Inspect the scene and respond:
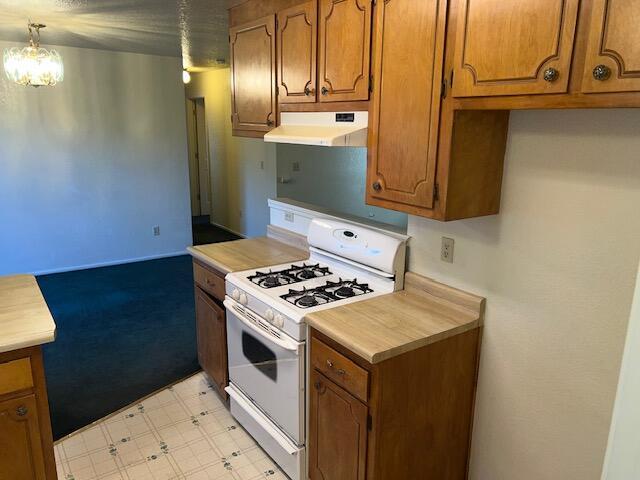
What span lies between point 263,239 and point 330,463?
1701 mm

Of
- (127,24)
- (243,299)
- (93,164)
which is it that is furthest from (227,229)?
(243,299)

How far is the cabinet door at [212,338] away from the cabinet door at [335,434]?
2.88 ft

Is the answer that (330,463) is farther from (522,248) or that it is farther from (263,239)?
(263,239)

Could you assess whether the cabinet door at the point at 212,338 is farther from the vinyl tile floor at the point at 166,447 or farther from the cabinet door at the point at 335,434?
the cabinet door at the point at 335,434

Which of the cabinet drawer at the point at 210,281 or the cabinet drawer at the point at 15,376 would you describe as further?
the cabinet drawer at the point at 210,281

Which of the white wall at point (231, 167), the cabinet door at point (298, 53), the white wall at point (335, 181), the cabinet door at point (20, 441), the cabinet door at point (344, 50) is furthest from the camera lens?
the white wall at point (231, 167)

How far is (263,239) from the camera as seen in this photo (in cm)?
335

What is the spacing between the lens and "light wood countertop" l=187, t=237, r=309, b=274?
2.74m

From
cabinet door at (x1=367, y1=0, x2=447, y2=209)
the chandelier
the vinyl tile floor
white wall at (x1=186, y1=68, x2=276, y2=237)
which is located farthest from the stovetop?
white wall at (x1=186, y1=68, x2=276, y2=237)

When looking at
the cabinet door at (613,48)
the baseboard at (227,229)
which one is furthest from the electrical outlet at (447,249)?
the baseboard at (227,229)

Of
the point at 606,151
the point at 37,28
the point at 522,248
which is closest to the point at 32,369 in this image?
the point at 522,248

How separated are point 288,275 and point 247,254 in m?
0.49

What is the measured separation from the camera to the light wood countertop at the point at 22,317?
174 cm

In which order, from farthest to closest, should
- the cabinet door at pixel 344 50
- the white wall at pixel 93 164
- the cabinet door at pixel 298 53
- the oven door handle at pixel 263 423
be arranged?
the white wall at pixel 93 164, the cabinet door at pixel 298 53, the oven door handle at pixel 263 423, the cabinet door at pixel 344 50
